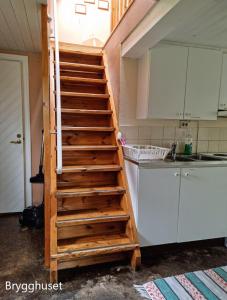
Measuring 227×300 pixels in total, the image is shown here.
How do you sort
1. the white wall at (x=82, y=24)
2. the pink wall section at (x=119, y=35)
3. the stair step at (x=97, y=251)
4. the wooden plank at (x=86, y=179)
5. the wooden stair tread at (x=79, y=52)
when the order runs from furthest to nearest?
the white wall at (x=82, y=24) → the wooden stair tread at (x=79, y=52) → the wooden plank at (x=86, y=179) → the pink wall section at (x=119, y=35) → the stair step at (x=97, y=251)

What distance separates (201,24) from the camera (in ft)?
6.10

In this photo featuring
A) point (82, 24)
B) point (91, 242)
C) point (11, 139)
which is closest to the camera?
point (91, 242)

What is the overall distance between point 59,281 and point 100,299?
→ 14.9 inches

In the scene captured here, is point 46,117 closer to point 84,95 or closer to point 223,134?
point 84,95

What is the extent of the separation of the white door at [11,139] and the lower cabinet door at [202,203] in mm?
2113

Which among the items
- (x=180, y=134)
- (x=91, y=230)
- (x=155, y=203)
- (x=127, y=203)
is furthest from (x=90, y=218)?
(x=180, y=134)

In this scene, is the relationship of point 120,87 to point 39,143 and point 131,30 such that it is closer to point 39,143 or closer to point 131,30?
point 131,30

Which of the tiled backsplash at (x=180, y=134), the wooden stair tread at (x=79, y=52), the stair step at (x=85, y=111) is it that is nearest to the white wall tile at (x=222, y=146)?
the tiled backsplash at (x=180, y=134)

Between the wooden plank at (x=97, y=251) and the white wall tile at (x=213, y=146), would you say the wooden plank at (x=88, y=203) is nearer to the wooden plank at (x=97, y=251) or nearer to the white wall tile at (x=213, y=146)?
the wooden plank at (x=97, y=251)

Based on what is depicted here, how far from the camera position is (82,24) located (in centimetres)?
352

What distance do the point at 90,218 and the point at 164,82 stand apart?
153cm

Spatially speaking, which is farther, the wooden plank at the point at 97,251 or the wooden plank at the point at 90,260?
the wooden plank at the point at 90,260

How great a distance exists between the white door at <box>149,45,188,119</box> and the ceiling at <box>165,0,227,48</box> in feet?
0.46

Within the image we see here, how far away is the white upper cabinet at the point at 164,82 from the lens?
2.22m
